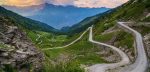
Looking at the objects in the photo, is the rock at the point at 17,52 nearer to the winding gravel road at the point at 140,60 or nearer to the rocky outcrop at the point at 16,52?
the rocky outcrop at the point at 16,52

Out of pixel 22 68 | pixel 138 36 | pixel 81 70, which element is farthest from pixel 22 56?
pixel 138 36

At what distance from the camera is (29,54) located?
4047cm

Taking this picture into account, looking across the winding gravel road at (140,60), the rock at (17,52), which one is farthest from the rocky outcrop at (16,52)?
the winding gravel road at (140,60)

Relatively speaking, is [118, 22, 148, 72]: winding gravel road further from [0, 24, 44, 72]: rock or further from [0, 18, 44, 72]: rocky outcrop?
[0, 18, 44, 72]: rocky outcrop

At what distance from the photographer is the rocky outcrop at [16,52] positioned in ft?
124

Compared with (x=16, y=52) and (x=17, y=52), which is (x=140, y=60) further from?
(x=16, y=52)

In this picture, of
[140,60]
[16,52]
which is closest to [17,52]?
[16,52]

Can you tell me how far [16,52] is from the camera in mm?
38969

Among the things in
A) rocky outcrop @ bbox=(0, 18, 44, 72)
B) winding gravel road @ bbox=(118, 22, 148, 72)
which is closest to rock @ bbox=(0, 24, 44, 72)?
rocky outcrop @ bbox=(0, 18, 44, 72)

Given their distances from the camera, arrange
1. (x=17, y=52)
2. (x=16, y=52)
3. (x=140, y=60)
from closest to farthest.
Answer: (x=16, y=52) → (x=17, y=52) → (x=140, y=60)

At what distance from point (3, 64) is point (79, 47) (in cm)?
11905

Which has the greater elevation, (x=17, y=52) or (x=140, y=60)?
(x=17, y=52)

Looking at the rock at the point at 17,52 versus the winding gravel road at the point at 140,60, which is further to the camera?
the winding gravel road at the point at 140,60

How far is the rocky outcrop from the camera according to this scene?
3769 cm
